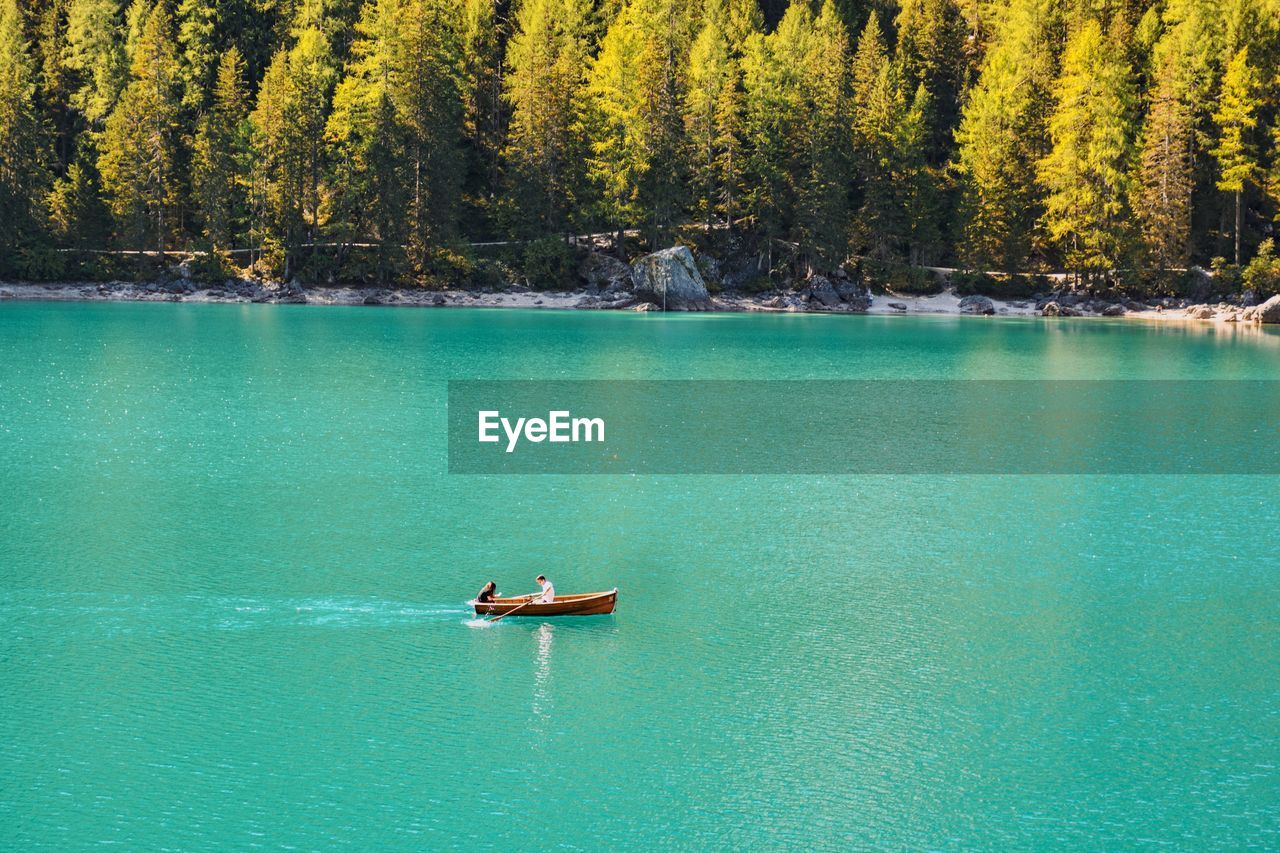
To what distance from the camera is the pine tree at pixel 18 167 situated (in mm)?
80250

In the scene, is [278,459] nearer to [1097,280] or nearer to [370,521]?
[370,521]

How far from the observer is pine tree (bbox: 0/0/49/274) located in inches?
3159

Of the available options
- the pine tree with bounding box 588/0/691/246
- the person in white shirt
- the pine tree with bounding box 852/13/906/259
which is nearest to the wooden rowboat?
the person in white shirt

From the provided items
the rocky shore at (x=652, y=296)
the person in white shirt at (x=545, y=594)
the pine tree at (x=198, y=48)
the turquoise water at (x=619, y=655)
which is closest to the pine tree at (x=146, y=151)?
the pine tree at (x=198, y=48)

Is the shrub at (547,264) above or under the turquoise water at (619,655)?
above

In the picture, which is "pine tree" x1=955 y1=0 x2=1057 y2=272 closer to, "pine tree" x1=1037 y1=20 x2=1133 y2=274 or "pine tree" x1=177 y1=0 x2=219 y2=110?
"pine tree" x1=1037 y1=20 x2=1133 y2=274

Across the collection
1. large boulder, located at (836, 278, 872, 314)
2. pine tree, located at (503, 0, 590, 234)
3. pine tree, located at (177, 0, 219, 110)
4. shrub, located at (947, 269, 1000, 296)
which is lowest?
large boulder, located at (836, 278, 872, 314)

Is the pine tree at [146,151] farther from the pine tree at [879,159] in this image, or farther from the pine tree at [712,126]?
the pine tree at [879,159]

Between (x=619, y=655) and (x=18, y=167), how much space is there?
7794 cm

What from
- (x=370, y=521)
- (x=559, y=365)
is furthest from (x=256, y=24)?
(x=370, y=521)

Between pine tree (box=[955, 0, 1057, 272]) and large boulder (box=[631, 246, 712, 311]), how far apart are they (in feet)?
60.0

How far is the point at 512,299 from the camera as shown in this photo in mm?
84500

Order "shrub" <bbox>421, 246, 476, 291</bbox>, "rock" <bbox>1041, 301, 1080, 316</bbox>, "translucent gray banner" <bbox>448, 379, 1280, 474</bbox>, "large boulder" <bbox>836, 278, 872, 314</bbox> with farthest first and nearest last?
1. "shrub" <bbox>421, 246, 476, 291</bbox>
2. "large boulder" <bbox>836, 278, 872, 314</bbox>
3. "rock" <bbox>1041, 301, 1080, 316</bbox>
4. "translucent gray banner" <bbox>448, 379, 1280, 474</bbox>

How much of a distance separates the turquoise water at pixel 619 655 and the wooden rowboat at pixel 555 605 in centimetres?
27
